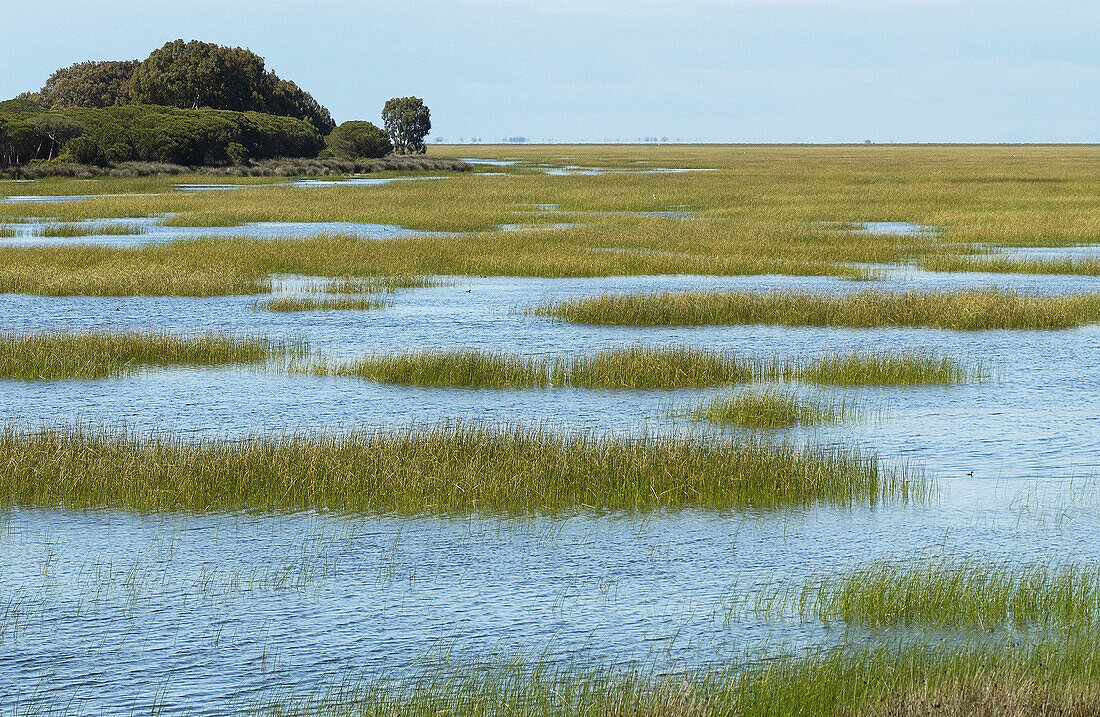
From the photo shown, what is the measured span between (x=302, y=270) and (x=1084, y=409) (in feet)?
64.1

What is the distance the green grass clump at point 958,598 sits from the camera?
880 centimetres

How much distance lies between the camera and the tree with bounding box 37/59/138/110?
120250 mm

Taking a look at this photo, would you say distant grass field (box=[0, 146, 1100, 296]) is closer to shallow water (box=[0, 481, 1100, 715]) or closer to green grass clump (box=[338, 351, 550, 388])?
green grass clump (box=[338, 351, 550, 388])

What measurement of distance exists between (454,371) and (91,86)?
4509 inches

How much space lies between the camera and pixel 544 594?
31.3 ft

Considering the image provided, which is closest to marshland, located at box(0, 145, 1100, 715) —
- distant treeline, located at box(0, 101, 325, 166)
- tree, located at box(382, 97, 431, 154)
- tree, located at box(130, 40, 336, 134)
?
distant treeline, located at box(0, 101, 325, 166)

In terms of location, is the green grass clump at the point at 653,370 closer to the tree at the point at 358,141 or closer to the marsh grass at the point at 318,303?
the marsh grass at the point at 318,303

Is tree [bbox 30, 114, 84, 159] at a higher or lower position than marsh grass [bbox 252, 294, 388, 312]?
higher

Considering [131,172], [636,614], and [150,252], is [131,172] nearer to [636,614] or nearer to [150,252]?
[150,252]

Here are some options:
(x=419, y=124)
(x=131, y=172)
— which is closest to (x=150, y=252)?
(x=131, y=172)

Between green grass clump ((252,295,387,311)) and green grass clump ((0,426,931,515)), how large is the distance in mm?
11745

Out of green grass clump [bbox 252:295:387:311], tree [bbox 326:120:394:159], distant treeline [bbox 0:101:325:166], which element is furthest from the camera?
tree [bbox 326:120:394:159]

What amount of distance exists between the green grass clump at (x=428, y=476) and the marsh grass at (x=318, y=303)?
11742mm

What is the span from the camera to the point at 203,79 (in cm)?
11044
